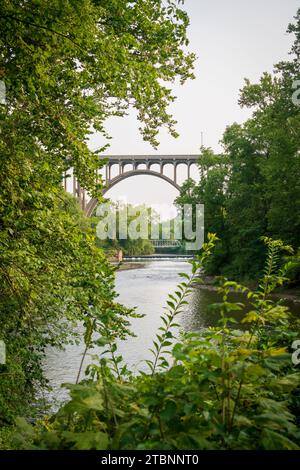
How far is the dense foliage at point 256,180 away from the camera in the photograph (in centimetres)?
2341

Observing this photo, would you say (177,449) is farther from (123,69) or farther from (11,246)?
(123,69)

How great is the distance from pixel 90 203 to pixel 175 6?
57258mm

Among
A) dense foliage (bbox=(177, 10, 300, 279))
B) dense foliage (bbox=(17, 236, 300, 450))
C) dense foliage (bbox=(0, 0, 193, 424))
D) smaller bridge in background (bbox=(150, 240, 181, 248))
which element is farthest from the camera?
smaller bridge in background (bbox=(150, 240, 181, 248))

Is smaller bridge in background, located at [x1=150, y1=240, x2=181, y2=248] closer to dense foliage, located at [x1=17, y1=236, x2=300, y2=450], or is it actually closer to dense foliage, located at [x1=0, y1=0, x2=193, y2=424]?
dense foliage, located at [x1=0, y1=0, x2=193, y2=424]

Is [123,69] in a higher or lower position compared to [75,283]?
higher

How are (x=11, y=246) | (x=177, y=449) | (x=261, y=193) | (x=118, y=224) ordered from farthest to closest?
(x=118, y=224)
(x=261, y=193)
(x=11, y=246)
(x=177, y=449)

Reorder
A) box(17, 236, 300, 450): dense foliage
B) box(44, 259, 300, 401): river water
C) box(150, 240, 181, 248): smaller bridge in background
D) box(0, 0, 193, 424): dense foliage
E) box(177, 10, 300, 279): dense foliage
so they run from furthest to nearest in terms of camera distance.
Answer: box(150, 240, 181, 248): smaller bridge in background, box(177, 10, 300, 279): dense foliage, box(44, 259, 300, 401): river water, box(0, 0, 193, 424): dense foliage, box(17, 236, 300, 450): dense foliage

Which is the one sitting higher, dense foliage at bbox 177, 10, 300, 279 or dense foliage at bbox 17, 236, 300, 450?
dense foliage at bbox 177, 10, 300, 279

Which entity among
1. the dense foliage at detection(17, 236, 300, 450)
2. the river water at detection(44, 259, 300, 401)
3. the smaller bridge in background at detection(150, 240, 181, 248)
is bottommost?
the smaller bridge in background at detection(150, 240, 181, 248)

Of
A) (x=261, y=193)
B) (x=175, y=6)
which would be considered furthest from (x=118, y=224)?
(x=175, y=6)

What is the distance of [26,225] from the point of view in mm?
4500

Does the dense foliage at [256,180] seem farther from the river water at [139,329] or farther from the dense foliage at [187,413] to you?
the dense foliage at [187,413]

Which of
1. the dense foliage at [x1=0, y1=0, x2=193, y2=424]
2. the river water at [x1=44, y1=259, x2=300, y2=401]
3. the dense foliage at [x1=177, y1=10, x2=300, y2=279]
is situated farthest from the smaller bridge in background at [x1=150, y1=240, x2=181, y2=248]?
the dense foliage at [x1=0, y1=0, x2=193, y2=424]

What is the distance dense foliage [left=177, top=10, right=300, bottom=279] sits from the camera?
76.8 feet
